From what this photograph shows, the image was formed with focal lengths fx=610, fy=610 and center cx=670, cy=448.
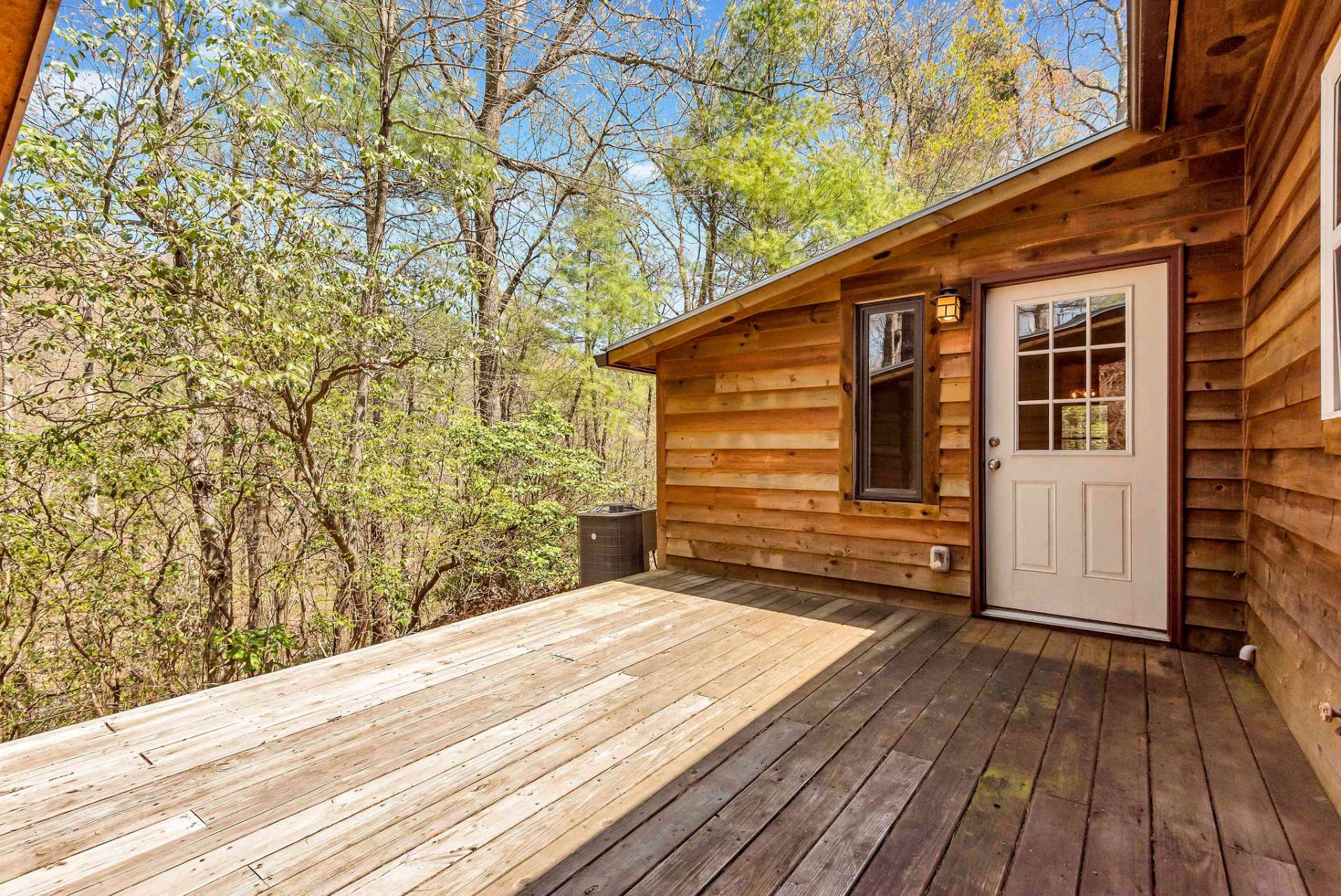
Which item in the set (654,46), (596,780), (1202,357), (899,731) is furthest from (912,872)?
(654,46)

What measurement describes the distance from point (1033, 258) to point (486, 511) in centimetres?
494

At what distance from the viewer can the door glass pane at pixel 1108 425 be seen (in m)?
3.05

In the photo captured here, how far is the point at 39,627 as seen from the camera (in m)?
3.91

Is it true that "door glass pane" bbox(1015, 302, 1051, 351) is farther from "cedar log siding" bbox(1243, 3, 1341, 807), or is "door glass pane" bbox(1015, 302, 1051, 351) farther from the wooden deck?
the wooden deck

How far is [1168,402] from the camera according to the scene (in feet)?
9.46

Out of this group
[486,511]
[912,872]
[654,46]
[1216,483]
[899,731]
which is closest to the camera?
[912,872]

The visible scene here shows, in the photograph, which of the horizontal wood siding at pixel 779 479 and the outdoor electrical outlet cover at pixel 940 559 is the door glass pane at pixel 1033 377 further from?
the outdoor electrical outlet cover at pixel 940 559

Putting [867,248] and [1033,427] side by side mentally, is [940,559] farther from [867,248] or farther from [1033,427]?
[867,248]

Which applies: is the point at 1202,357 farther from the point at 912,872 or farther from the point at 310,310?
the point at 310,310

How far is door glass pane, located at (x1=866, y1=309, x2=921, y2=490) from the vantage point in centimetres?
368

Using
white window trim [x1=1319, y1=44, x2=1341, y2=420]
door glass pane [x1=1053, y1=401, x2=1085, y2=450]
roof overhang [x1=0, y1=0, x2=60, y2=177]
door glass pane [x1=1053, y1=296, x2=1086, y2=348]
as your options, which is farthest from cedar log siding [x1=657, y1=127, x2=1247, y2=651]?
roof overhang [x1=0, y1=0, x2=60, y2=177]

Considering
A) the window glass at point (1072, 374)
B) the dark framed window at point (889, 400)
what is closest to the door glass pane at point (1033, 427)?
the window glass at point (1072, 374)

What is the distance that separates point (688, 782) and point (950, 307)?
2867 millimetres

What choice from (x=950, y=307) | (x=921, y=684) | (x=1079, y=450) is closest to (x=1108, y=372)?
(x=1079, y=450)
